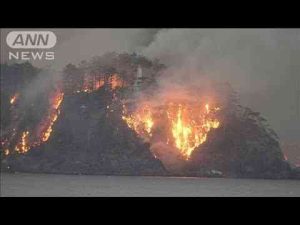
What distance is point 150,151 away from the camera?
88.6 metres

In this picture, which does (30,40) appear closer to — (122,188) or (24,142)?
(122,188)

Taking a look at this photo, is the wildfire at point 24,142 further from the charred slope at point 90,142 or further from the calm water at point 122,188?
the calm water at point 122,188

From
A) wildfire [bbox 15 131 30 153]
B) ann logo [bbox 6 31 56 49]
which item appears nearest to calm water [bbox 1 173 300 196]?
wildfire [bbox 15 131 30 153]

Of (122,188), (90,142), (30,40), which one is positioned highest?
(30,40)

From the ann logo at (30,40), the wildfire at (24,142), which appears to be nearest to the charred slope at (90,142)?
the wildfire at (24,142)

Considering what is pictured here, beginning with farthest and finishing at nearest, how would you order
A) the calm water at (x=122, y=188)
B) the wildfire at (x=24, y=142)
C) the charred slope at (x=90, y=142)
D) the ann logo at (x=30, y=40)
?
1. the charred slope at (x=90, y=142)
2. the wildfire at (x=24, y=142)
3. the calm water at (x=122, y=188)
4. the ann logo at (x=30, y=40)

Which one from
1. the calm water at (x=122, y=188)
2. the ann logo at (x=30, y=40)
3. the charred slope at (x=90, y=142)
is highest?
the ann logo at (x=30, y=40)

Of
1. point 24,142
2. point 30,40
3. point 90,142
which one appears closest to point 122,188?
point 90,142

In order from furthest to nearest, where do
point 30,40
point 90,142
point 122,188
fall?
point 90,142
point 122,188
point 30,40

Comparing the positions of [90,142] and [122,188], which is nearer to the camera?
[122,188]

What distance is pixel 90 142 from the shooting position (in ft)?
236

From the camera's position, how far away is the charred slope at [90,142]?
73625mm
